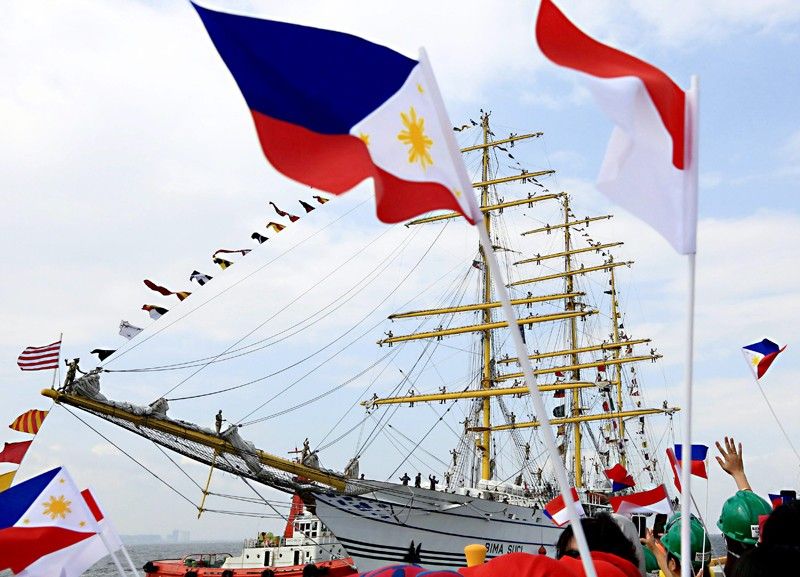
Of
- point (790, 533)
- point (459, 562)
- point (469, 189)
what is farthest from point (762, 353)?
point (459, 562)

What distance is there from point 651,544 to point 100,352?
15836 mm

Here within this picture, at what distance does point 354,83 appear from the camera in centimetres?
460

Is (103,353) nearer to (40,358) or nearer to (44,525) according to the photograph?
(40,358)

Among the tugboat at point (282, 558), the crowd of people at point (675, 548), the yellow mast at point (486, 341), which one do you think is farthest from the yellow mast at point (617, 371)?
the crowd of people at point (675, 548)

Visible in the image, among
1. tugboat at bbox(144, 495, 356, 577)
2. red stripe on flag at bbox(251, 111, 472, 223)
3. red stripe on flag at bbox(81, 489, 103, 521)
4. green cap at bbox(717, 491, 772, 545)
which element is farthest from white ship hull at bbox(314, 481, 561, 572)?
red stripe on flag at bbox(251, 111, 472, 223)

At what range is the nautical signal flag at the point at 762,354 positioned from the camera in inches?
480

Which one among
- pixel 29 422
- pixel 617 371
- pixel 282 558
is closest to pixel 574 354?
pixel 617 371

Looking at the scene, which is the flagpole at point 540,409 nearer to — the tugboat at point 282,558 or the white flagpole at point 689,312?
the white flagpole at point 689,312

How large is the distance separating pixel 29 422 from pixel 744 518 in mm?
12813

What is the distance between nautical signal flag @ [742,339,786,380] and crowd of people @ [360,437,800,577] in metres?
4.27

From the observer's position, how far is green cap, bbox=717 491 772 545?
6.09 m

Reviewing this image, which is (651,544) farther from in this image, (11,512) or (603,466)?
(603,466)

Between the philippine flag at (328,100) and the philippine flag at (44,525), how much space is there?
410cm

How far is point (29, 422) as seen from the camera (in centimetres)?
1496
